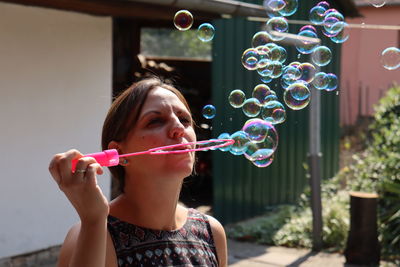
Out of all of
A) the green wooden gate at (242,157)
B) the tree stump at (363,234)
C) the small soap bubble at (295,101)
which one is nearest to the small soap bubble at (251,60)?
the small soap bubble at (295,101)

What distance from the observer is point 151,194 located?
1872mm

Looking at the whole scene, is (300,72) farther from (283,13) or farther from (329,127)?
(329,127)

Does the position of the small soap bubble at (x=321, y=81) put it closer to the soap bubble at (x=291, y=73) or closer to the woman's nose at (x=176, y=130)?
the soap bubble at (x=291, y=73)

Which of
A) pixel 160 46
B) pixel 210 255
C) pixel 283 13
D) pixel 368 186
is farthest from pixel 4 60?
pixel 160 46

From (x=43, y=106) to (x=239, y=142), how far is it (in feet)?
9.73

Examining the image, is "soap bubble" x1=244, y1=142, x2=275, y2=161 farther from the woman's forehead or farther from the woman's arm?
the woman's arm

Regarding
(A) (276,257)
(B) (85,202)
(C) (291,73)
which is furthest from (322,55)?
(A) (276,257)

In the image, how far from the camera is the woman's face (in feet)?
5.91

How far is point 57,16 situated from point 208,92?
571cm

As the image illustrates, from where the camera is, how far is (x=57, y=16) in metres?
5.24

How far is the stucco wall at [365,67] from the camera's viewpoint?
1598 cm

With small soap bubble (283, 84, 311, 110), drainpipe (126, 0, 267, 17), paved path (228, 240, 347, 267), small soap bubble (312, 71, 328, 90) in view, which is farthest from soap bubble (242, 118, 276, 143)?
paved path (228, 240, 347, 267)

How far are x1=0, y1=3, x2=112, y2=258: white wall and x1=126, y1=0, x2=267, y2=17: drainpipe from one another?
933 mm

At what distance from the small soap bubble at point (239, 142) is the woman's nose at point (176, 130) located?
86cm
